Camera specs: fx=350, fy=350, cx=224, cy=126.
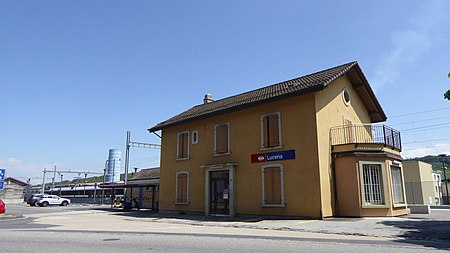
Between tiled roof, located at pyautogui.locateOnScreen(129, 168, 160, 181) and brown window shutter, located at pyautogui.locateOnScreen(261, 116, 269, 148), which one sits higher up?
brown window shutter, located at pyautogui.locateOnScreen(261, 116, 269, 148)

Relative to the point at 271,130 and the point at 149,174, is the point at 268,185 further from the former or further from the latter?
the point at 149,174

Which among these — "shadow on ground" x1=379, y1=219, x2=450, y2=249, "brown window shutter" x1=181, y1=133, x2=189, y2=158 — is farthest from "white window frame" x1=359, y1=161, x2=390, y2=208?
"brown window shutter" x1=181, y1=133, x2=189, y2=158

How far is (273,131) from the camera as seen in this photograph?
57.2ft

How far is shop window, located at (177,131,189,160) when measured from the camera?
858 inches

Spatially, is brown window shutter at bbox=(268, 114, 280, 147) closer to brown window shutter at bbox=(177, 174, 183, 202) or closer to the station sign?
the station sign

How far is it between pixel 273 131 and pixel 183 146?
22.7 feet

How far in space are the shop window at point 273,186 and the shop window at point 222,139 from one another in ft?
9.73

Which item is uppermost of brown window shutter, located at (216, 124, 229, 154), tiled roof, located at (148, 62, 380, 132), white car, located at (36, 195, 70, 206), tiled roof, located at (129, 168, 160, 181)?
Result: tiled roof, located at (148, 62, 380, 132)

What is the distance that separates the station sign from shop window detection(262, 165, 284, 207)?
385 millimetres

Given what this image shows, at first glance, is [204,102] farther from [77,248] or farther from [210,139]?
[77,248]

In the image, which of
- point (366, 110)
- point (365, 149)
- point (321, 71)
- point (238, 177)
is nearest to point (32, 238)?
point (238, 177)

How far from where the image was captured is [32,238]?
9914 millimetres

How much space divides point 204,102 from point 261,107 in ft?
35.0

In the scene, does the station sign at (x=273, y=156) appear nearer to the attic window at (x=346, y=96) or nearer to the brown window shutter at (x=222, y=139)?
the brown window shutter at (x=222, y=139)
